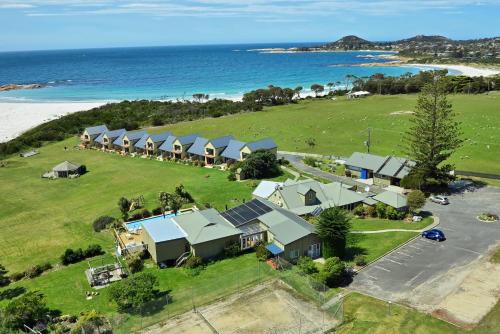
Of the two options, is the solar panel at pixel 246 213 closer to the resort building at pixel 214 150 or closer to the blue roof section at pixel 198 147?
the resort building at pixel 214 150

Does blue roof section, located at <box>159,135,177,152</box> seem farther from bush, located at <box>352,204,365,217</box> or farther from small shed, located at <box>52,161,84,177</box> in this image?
bush, located at <box>352,204,365,217</box>

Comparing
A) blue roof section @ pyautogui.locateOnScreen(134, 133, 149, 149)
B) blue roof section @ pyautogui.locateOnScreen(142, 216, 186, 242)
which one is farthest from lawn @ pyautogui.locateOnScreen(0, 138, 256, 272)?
blue roof section @ pyautogui.locateOnScreen(142, 216, 186, 242)

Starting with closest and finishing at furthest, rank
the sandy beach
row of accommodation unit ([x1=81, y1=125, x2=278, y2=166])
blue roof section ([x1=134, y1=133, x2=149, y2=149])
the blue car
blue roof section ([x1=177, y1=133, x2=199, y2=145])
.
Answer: the blue car < row of accommodation unit ([x1=81, y1=125, x2=278, y2=166]) < blue roof section ([x1=177, y1=133, x2=199, y2=145]) < blue roof section ([x1=134, y1=133, x2=149, y2=149]) < the sandy beach

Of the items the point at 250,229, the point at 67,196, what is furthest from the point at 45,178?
the point at 250,229

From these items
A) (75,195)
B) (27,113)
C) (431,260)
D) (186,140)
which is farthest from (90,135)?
(431,260)

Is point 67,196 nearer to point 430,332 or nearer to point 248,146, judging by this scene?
point 248,146

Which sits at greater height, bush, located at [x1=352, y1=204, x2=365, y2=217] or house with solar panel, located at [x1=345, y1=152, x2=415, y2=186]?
house with solar panel, located at [x1=345, y1=152, x2=415, y2=186]

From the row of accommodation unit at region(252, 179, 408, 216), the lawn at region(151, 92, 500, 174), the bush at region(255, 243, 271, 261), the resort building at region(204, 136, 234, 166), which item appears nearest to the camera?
the bush at region(255, 243, 271, 261)
